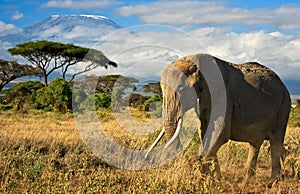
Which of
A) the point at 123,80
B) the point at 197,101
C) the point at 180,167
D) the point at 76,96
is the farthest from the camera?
the point at 123,80

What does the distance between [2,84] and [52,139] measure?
1137 inches

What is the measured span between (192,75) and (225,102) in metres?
0.59

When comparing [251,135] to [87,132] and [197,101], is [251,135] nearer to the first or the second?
[197,101]

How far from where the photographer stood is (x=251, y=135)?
22.1ft

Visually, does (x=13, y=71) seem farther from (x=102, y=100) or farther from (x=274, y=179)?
(x=274, y=179)

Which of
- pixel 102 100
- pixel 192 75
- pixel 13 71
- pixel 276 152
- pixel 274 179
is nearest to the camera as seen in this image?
pixel 192 75

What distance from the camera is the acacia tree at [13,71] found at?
117ft

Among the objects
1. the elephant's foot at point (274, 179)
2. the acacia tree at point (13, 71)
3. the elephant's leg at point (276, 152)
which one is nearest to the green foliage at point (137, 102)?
the elephant's leg at point (276, 152)

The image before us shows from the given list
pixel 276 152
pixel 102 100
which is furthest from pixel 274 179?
pixel 102 100

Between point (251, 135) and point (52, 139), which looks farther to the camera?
point (52, 139)

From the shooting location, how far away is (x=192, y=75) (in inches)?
238

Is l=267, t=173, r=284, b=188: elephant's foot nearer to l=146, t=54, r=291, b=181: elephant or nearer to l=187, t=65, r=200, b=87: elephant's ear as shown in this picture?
l=146, t=54, r=291, b=181: elephant

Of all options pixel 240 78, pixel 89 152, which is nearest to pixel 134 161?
pixel 89 152

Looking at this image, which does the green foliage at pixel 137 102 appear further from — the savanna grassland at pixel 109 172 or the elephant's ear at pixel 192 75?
the elephant's ear at pixel 192 75
